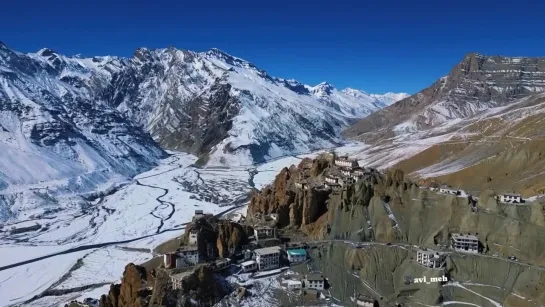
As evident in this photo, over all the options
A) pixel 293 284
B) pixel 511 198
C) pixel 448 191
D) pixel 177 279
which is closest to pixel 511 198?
pixel 511 198

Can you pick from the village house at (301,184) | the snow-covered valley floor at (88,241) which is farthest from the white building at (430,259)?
the snow-covered valley floor at (88,241)

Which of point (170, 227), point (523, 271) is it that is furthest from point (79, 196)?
point (523, 271)

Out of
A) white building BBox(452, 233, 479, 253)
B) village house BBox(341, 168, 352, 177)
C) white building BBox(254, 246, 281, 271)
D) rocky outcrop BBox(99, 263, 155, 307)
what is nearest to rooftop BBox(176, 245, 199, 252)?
rocky outcrop BBox(99, 263, 155, 307)

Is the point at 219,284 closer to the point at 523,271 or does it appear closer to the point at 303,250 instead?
the point at 303,250

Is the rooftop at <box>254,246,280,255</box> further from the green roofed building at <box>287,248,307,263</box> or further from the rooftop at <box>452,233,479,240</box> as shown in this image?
the rooftop at <box>452,233,479,240</box>

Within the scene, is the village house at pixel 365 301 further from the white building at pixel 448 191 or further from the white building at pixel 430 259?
the white building at pixel 448 191

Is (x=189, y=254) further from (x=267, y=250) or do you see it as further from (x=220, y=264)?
(x=267, y=250)

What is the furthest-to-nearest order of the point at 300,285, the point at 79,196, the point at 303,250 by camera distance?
the point at 79,196 → the point at 303,250 → the point at 300,285

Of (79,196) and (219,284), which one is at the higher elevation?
(79,196)
